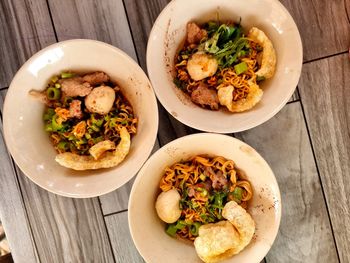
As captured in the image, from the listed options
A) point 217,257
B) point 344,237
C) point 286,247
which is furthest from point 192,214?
point 344,237

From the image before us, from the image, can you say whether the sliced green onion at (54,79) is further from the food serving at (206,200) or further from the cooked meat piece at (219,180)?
the cooked meat piece at (219,180)

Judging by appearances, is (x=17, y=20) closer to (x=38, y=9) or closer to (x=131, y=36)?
(x=38, y=9)

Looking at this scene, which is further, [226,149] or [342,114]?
[342,114]

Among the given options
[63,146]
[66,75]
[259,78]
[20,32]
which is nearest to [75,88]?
[66,75]

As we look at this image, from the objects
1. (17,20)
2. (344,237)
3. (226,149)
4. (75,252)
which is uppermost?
(17,20)

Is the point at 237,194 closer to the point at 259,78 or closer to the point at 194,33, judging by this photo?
the point at 259,78

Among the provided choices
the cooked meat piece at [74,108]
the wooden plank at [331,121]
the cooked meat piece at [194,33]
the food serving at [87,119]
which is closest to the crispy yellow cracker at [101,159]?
the food serving at [87,119]

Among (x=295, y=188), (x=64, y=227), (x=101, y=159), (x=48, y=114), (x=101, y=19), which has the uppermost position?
(x=101, y=19)

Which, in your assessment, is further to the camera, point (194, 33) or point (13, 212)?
point (13, 212)
